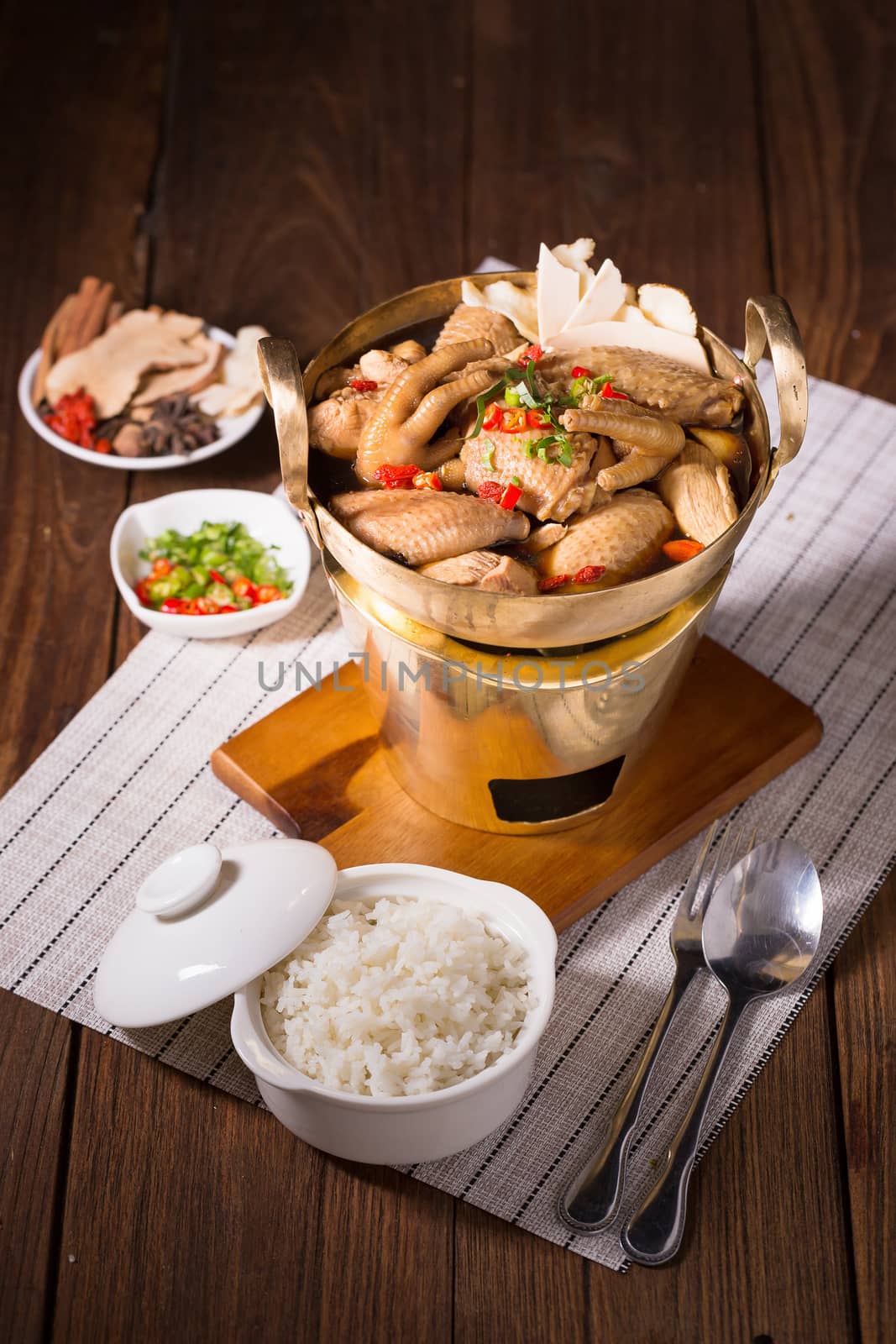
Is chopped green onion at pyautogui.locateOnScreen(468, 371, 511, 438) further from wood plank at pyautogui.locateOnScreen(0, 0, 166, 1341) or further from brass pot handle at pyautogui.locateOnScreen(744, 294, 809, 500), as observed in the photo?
wood plank at pyautogui.locateOnScreen(0, 0, 166, 1341)

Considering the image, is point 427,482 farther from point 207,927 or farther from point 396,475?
point 207,927

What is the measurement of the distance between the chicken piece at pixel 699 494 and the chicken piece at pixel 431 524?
0.24 m

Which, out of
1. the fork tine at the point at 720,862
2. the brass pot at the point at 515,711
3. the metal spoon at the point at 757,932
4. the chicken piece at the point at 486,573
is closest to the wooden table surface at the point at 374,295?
the metal spoon at the point at 757,932

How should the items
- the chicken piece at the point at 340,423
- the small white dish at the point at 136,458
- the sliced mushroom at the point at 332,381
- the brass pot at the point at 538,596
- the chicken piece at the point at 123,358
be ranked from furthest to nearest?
the chicken piece at the point at 123,358 → the small white dish at the point at 136,458 → the sliced mushroom at the point at 332,381 → the chicken piece at the point at 340,423 → the brass pot at the point at 538,596

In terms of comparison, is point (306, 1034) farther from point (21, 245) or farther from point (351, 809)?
point (21, 245)

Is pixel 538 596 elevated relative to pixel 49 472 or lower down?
elevated

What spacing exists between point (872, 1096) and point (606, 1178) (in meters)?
0.50

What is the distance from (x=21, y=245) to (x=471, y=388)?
6.95 ft

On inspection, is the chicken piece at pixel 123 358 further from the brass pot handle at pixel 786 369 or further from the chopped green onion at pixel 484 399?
the brass pot handle at pixel 786 369

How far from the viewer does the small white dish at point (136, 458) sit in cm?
287

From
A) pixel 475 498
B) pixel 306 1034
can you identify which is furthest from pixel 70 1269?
pixel 475 498

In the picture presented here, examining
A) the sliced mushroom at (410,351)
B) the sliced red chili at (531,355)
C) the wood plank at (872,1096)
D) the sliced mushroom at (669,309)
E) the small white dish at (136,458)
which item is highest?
the sliced mushroom at (669,309)

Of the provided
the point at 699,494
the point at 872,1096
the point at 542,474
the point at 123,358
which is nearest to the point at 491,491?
the point at 542,474

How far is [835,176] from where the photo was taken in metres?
3.66
